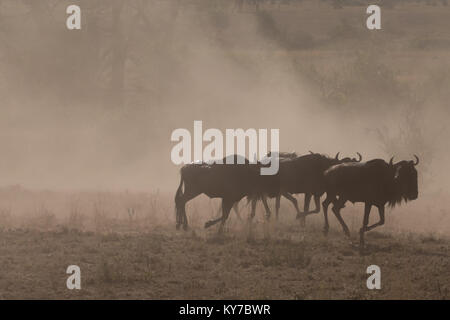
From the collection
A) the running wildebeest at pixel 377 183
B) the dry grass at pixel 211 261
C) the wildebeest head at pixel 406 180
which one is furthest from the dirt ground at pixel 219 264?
the wildebeest head at pixel 406 180

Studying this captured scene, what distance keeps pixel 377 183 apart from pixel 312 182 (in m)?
2.16

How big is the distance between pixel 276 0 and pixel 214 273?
68.4 m

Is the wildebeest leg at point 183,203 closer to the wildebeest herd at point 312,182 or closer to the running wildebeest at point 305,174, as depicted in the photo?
the wildebeest herd at point 312,182

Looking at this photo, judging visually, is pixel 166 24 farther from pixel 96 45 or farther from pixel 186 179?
pixel 186 179

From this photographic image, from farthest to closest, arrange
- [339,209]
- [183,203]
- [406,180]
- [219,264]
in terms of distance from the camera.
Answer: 1. [183,203]
2. [339,209]
3. [406,180]
4. [219,264]

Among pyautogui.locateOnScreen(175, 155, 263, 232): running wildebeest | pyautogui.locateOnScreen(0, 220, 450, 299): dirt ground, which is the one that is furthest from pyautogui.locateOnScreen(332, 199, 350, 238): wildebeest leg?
pyautogui.locateOnScreen(175, 155, 263, 232): running wildebeest

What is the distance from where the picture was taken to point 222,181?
1477 centimetres

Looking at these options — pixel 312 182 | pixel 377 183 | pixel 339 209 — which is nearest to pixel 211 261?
pixel 339 209

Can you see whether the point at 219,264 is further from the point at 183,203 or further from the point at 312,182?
the point at 312,182

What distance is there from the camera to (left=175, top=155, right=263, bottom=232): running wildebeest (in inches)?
581

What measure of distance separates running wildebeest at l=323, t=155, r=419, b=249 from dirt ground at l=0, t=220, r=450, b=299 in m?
0.73

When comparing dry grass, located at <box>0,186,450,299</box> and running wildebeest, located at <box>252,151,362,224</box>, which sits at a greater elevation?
running wildebeest, located at <box>252,151,362,224</box>

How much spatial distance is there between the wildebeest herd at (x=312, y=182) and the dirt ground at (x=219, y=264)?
24.6 inches

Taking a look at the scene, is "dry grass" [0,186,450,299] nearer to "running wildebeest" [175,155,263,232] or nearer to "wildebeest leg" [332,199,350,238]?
"wildebeest leg" [332,199,350,238]
